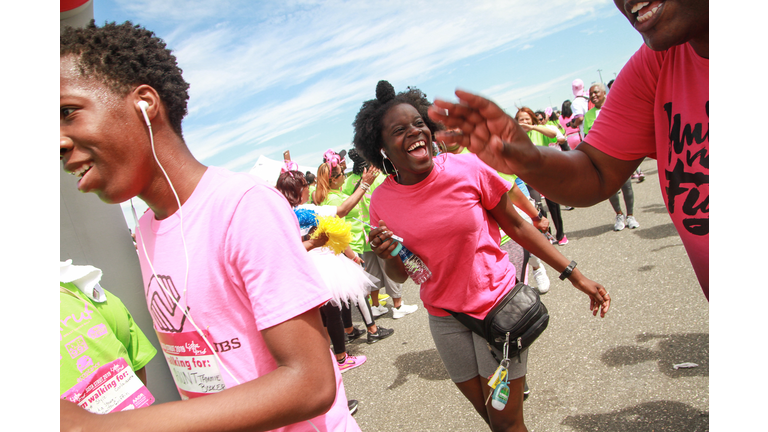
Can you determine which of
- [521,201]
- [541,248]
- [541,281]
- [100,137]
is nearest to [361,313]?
[541,281]

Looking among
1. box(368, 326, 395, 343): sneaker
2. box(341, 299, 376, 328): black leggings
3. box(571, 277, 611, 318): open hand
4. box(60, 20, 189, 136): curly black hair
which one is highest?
box(60, 20, 189, 136): curly black hair

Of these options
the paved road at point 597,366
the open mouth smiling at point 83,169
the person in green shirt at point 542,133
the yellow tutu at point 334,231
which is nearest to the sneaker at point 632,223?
the person in green shirt at point 542,133

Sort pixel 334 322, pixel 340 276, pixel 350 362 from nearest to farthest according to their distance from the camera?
pixel 334 322
pixel 340 276
pixel 350 362

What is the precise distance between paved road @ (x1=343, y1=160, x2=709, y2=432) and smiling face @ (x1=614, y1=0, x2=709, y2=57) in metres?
2.42

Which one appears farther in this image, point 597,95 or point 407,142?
point 597,95

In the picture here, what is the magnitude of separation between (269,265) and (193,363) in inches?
16.7

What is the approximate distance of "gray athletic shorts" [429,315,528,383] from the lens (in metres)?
2.32

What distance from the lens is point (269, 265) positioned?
1.11 m

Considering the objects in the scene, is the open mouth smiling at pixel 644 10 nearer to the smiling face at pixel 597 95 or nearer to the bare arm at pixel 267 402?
the bare arm at pixel 267 402

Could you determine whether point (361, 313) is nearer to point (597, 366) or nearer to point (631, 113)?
point (597, 366)

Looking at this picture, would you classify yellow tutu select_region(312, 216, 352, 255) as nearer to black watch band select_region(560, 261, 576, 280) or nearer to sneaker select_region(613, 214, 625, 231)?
black watch band select_region(560, 261, 576, 280)

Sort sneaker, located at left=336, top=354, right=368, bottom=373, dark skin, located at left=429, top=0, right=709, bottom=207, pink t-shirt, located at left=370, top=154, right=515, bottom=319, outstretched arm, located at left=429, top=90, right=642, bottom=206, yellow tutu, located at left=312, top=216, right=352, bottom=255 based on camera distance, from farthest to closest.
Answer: sneaker, located at left=336, top=354, right=368, bottom=373 < yellow tutu, located at left=312, top=216, right=352, bottom=255 < pink t-shirt, located at left=370, top=154, right=515, bottom=319 < outstretched arm, located at left=429, top=90, right=642, bottom=206 < dark skin, located at left=429, top=0, right=709, bottom=207

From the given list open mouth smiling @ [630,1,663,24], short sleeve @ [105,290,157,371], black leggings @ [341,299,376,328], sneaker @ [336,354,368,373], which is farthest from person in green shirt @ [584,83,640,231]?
short sleeve @ [105,290,157,371]
